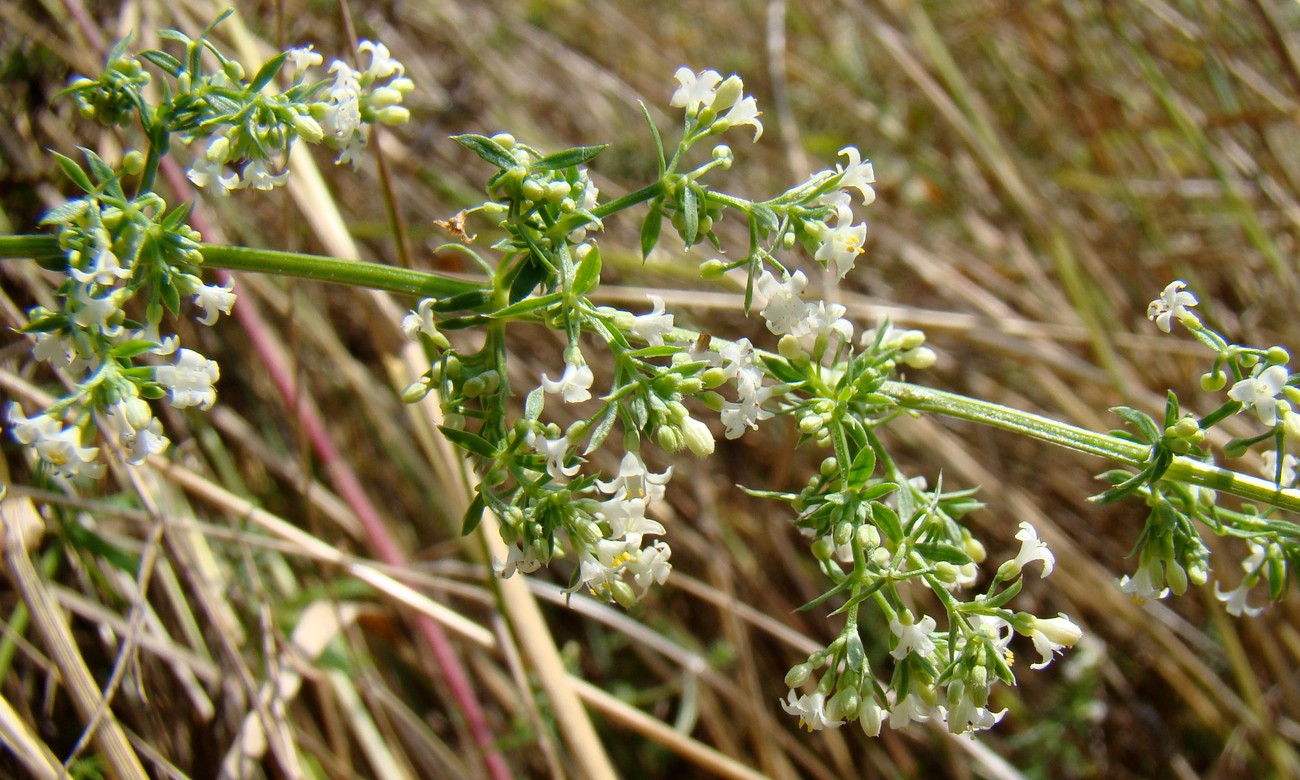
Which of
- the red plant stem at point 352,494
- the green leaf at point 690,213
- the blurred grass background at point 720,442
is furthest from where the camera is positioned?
the red plant stem at point 352,494

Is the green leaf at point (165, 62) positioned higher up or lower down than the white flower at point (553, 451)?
higher up

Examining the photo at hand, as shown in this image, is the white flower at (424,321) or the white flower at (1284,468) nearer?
the white flower at (424,321)

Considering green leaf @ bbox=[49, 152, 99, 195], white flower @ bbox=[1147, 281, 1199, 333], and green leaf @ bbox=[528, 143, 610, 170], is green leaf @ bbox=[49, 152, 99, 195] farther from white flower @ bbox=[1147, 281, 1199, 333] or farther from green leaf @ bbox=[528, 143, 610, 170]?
white flower @ bbox=[1147, 281, 1199, 333]

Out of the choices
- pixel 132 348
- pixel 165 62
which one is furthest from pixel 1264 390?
pixel 165 62

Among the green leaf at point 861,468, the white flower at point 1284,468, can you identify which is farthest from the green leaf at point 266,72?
the white flower at point 1284,468

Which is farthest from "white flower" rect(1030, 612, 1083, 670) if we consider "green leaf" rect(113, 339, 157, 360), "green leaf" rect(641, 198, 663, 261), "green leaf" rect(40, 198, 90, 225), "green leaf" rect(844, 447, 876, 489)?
"green leaf" rect(40, 198, 90, 225)

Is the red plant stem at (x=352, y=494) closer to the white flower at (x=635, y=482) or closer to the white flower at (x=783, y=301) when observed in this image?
the white flower at (x=635, y=482)
